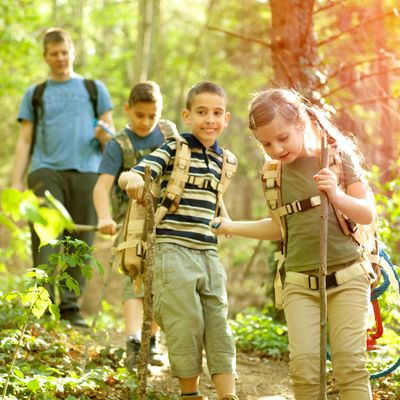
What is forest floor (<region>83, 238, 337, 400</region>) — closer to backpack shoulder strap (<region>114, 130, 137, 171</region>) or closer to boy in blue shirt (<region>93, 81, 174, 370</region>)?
boy in blue shirt (<region>93, 81, 174, 370</region>)

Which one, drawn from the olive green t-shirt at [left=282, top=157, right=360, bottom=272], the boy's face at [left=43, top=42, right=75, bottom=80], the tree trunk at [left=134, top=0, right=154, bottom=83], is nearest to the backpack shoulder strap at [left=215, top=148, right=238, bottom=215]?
the olive green t-shirt at [left=282, top=157, right=360, bottom=272]

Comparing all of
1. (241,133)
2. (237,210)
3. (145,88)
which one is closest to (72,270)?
(145,88)

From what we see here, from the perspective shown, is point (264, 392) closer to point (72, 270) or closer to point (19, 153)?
point (72, 270)

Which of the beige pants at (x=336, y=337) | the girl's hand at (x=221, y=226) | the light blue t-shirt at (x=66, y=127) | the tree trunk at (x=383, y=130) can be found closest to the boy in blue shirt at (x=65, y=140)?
the light blue t-shirt at (x=66, y=127)

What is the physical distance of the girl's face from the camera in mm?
3369

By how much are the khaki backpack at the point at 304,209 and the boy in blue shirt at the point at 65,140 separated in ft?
9.76

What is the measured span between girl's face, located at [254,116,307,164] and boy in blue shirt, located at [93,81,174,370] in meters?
1.83

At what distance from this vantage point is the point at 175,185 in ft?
13.4

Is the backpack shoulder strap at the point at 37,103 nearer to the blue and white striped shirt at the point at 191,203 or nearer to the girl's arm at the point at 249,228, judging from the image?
the blue and white striped shirt at the point at 191,203

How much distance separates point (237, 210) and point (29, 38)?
13589 millimetres

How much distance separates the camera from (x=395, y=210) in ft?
17.5

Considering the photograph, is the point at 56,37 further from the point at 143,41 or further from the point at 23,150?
the point at 143,41

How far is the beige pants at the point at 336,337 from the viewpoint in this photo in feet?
10.5

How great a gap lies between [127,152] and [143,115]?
1.08 feet
